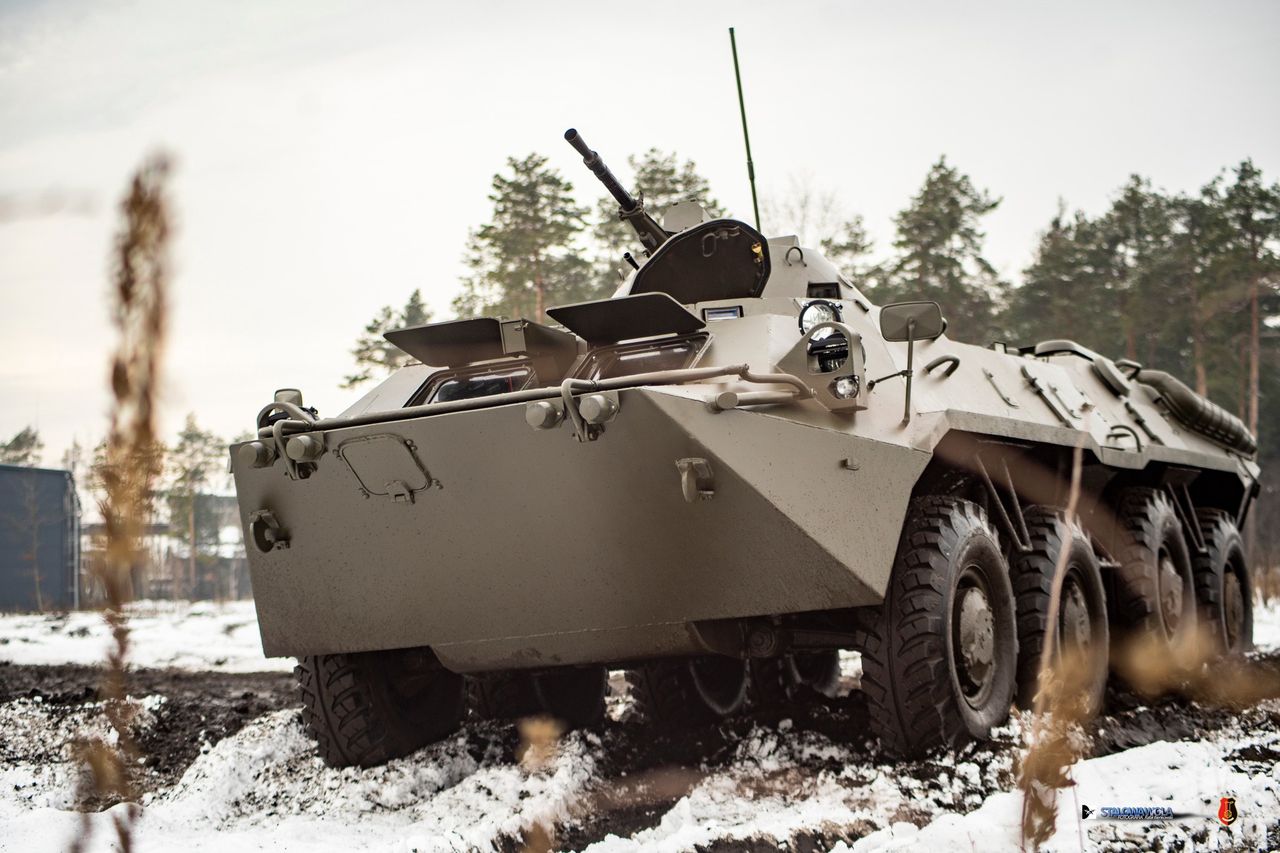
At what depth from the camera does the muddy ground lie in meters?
4.42

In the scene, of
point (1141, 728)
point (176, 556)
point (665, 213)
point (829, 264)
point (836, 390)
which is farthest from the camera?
point (176, 556)

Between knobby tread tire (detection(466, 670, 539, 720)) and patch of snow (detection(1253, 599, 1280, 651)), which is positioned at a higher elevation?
knobby tread tire (detection(466, 670, 539, 720))

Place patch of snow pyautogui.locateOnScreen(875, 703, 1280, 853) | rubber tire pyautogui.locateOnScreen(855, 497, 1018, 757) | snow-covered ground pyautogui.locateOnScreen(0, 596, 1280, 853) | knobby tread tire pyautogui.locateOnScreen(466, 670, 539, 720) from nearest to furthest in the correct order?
patch of snow pyautogui.locateOnScreen(875, 703, 1280, 853) → snow-covered ground pyautogui.locateOnScreen(0, 596, 1280, 853) → rubber tire pyautogui.locateOnScreen(855, 497, 1018, 757) → knobby tread tire pyautogui.locateOnScreen(466, 670, 539, 720)

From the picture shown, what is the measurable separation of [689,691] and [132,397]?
6093 millimetres

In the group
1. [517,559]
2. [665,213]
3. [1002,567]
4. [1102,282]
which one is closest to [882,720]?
[1002,567]

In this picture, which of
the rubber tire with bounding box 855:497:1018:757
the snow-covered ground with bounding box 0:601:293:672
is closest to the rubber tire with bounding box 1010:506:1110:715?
the rubber tire with bounding box 855:497:1018:757

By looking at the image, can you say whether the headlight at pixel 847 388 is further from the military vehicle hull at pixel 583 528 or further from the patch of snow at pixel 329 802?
the patch of snow at pixel 329 802

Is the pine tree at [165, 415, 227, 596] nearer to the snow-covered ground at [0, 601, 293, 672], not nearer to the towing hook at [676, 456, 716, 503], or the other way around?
the snow-covered ground at [0, 601, 293, 672]

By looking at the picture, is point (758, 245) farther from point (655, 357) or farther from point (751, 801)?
point (751, 801)

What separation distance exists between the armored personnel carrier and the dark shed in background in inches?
828

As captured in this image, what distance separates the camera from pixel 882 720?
466cm

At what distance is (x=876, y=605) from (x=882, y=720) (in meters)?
0.41

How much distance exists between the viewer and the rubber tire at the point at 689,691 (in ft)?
21.7

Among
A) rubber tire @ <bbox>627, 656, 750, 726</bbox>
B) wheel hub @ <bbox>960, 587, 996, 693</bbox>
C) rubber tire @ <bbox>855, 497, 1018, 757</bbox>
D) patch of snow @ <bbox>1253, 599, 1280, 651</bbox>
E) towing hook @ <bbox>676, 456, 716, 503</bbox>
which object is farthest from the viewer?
patch of snow @ <bbox>1253, 599, 1280, 651</bbox>
